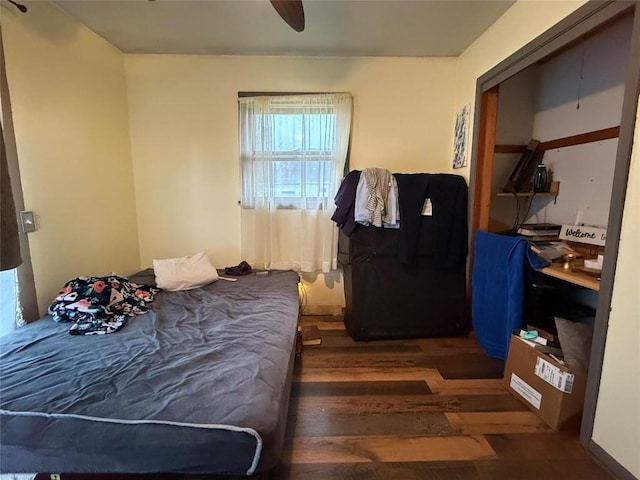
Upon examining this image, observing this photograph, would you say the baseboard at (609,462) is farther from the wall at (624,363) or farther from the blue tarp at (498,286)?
the blue tarp at (498,286)

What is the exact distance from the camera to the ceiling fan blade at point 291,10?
147 centimetres

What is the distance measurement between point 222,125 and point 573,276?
9.33 feet

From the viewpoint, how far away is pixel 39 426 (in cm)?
108

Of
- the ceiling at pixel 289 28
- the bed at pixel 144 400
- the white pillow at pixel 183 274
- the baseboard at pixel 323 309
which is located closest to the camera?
the bed at pixel 144 400

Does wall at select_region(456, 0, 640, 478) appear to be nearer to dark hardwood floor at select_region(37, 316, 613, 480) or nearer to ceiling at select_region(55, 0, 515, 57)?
dark hardwood floor at select_region(37, 316, 613, 480)

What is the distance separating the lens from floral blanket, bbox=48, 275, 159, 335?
1785 millimetres

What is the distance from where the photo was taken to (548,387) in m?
1.69

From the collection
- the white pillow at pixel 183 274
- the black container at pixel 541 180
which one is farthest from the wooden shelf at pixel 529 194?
the white pillow at pixel 183 274

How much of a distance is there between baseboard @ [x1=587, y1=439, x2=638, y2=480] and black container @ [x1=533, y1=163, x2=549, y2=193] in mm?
1759

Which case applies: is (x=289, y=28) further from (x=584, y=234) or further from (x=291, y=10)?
(x=584, y=234)

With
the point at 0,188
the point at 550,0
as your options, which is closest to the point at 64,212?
the point at 0,188

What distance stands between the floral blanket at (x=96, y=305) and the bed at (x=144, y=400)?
0.28 ft

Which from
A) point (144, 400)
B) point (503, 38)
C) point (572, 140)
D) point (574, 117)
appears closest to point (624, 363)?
point (572, 140)

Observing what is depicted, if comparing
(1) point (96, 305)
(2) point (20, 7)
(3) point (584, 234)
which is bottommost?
(1) point (96, 305)
